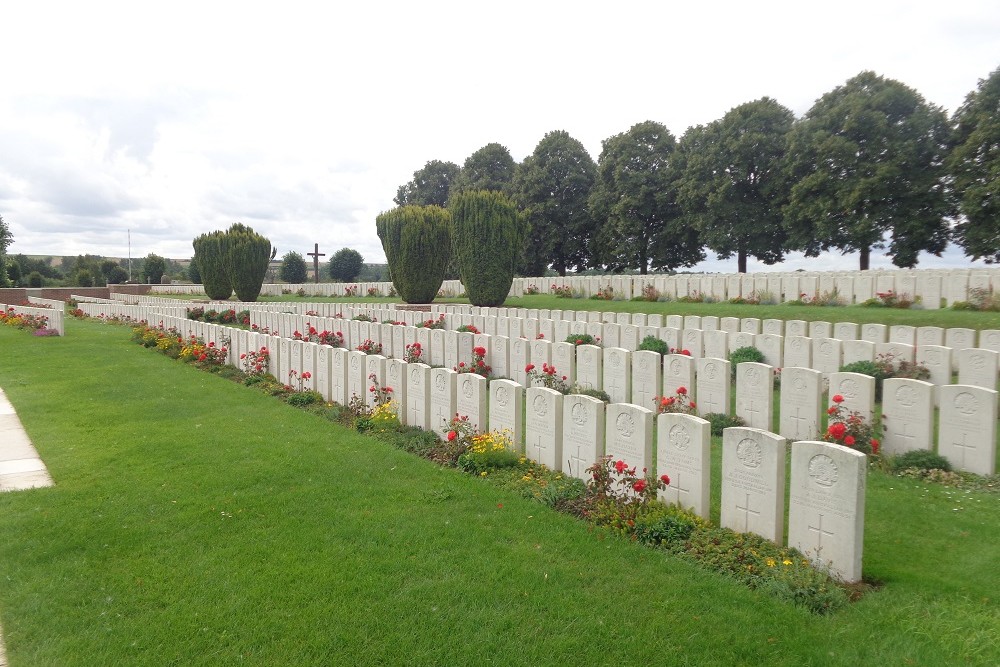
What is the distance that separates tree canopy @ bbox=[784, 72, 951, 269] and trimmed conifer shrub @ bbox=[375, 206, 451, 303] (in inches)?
678

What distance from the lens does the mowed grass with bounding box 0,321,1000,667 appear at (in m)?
3.30

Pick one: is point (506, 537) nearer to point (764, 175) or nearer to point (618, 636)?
point (618, 636)

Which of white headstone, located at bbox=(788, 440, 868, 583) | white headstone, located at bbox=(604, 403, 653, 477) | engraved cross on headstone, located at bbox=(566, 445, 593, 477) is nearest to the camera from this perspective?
white headstone, located at bbox=(788, 440, 868, 583)

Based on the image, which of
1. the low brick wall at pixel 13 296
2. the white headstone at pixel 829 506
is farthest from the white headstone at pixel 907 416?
the low brick wall at pixel 13 296

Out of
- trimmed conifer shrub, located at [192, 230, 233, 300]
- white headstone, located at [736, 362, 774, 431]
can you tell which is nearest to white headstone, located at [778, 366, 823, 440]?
white headstone, located at [736, 362, 774, 431]

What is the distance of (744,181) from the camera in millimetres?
33812

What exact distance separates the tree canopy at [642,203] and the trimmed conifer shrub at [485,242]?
16351mm

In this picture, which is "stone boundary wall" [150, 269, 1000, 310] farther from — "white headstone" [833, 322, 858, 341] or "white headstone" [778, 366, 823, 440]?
"white headstone" [778, 366, 823, 440]

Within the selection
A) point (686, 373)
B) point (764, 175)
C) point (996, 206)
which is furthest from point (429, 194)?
point (686, 373)

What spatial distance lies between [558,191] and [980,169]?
22.1 m

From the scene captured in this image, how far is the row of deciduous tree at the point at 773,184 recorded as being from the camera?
27375mm

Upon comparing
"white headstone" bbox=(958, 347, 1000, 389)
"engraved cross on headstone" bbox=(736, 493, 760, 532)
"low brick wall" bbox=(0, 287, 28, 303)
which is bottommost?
"engraved cross on headstone" bbox=(736, 493, 760, 532)

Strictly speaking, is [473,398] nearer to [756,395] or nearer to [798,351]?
[756,395]

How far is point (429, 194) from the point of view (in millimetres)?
53656
